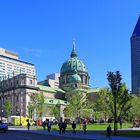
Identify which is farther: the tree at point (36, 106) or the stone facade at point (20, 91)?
the stone facade at point (20, 91)

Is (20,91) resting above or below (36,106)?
above

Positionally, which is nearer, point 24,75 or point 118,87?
point 118,87

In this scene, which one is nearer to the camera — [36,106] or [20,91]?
[36,106]

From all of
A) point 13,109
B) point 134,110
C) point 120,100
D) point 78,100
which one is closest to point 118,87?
point 120,100

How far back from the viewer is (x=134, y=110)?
471ft

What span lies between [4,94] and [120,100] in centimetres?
12645

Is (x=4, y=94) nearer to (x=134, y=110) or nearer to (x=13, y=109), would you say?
(x=13, y=109)

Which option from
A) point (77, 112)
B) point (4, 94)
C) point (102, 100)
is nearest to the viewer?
point (102, 100)

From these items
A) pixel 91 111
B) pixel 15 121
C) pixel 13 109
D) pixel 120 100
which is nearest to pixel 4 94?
pixel 13 109

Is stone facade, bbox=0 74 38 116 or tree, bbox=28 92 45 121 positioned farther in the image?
stone facade, bbox=0 74 38 116

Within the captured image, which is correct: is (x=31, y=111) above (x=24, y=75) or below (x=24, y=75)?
below

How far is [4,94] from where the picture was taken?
193m

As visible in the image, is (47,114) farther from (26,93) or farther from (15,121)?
(15,121)

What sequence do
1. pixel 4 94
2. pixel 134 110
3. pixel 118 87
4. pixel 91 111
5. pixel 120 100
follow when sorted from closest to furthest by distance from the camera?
pixel 118 87 < pixel 120 100 < pixel 134 110 < pixel 91 111 < pixel 4 94
